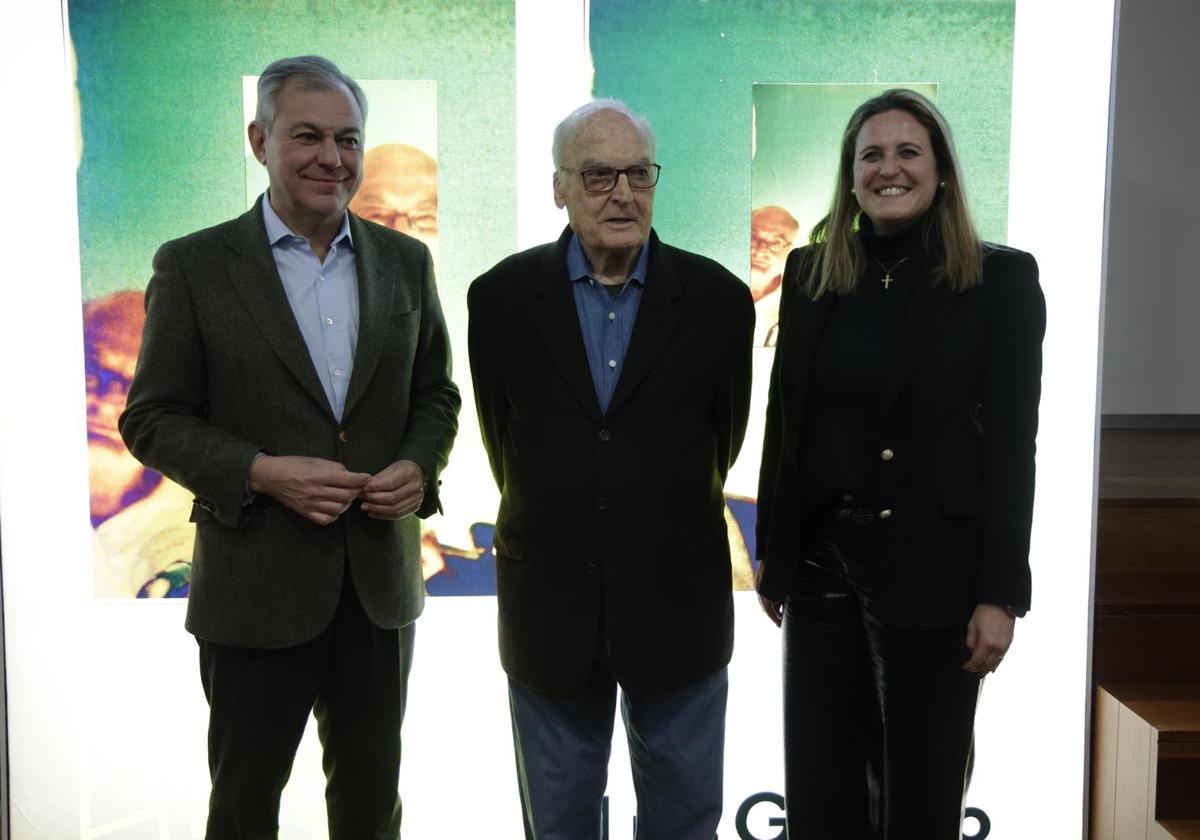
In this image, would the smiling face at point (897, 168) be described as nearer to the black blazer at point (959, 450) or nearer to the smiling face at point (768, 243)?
the black blazer at point (959, 450)

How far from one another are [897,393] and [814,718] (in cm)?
65

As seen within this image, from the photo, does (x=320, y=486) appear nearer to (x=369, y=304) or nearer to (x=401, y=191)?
(x=369, y=304)

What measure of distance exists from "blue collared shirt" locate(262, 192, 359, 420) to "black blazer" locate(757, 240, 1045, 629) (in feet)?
3.23

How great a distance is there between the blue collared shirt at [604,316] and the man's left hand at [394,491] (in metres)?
0.39

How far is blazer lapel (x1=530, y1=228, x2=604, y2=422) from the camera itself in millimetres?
1761

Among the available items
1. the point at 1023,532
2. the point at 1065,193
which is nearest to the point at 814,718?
the point at 1023,532

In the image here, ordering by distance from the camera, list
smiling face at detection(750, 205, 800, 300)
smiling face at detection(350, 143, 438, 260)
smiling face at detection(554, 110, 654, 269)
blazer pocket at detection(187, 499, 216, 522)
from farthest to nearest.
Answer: smiling face at detection(750, 205, 800, 300) < smiling face at detection(350, 143, 438, 260) < blazer pocket at detection(187, 499, 216, 522) < smiling face at detection(554, 110, 654, 269)

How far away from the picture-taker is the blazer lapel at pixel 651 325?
1757 mm

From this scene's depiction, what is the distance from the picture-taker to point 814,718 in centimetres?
192

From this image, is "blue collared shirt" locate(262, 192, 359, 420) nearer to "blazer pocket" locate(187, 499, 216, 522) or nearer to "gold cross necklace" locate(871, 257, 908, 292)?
"blazer pocket" locate(187, 499, 216, 522)

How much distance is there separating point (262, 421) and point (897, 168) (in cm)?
123

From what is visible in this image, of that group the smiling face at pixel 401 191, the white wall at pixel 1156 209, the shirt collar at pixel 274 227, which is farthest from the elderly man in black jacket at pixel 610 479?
the white wall at pixel 1156 209

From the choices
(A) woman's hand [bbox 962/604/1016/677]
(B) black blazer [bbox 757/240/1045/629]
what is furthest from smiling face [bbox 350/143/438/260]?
(A) woman's hand [bbox 962/604/1016/677]

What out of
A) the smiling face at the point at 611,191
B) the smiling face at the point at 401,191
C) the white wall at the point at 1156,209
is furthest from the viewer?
the white wall at the point at 1156,209
